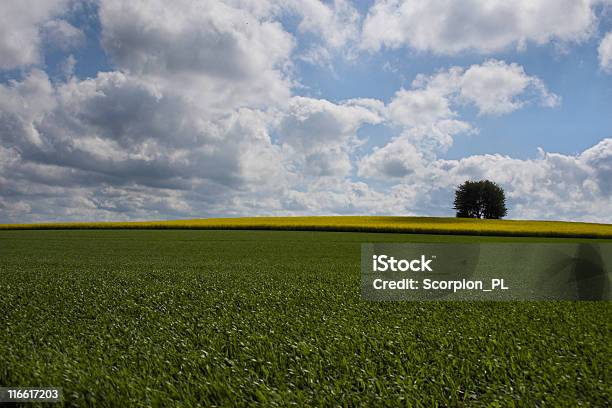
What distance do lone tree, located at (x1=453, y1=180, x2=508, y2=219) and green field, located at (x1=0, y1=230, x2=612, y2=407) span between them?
66.6 m

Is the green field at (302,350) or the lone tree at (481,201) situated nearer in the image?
the green field at (302,350)

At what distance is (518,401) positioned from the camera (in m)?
1.91

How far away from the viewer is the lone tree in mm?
64938

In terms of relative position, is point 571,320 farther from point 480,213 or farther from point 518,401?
point 480,213

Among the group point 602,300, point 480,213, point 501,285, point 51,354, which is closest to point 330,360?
point 51,354

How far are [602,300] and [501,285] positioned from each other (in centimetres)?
129

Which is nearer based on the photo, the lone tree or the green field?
the green field

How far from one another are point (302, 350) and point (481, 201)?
229 feet

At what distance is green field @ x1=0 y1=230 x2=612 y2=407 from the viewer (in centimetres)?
200

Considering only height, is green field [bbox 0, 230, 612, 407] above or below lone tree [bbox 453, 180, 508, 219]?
below

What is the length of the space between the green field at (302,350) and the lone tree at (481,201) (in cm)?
6658

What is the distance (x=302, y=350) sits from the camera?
2549 mm

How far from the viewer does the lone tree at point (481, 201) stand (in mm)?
64938

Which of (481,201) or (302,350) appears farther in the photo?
(481,201)
